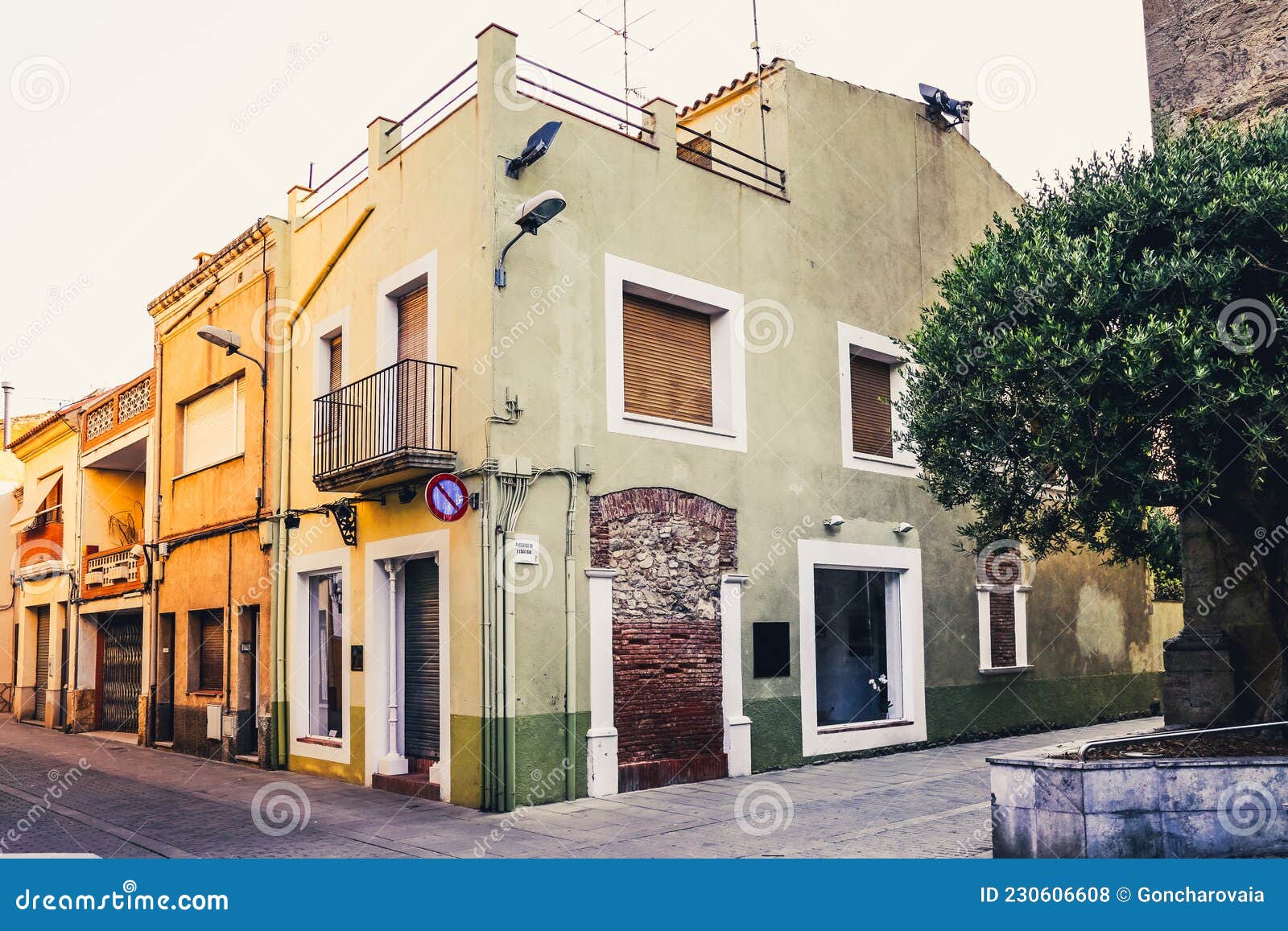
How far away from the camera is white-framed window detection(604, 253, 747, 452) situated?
12.6 metres

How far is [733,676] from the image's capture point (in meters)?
13.1

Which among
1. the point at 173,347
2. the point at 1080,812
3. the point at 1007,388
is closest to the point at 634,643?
the point at 1007,388

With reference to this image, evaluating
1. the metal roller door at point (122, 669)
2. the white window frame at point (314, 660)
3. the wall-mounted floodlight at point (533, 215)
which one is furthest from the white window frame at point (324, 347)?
the metal roller door at point (122, 669)

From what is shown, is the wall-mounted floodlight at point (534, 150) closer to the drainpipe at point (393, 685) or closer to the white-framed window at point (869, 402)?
the drainpipe at point (393, 685)

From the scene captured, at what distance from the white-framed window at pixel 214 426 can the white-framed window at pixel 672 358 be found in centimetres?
647

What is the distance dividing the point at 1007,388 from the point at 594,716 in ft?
17.1

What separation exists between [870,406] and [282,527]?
26.8ft

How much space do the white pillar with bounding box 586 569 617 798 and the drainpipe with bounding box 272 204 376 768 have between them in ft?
16.9

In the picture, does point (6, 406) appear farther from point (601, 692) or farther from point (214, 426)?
point (601, 692)

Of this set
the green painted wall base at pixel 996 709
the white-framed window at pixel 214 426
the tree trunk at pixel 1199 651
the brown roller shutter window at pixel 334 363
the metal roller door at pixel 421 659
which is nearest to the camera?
the tree trunk at pixel 1199 651

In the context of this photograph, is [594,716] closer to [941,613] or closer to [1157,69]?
[941,613]

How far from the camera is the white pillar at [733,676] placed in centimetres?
1295

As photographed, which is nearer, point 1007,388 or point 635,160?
point 1007,388

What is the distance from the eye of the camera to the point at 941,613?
52.9 feet
